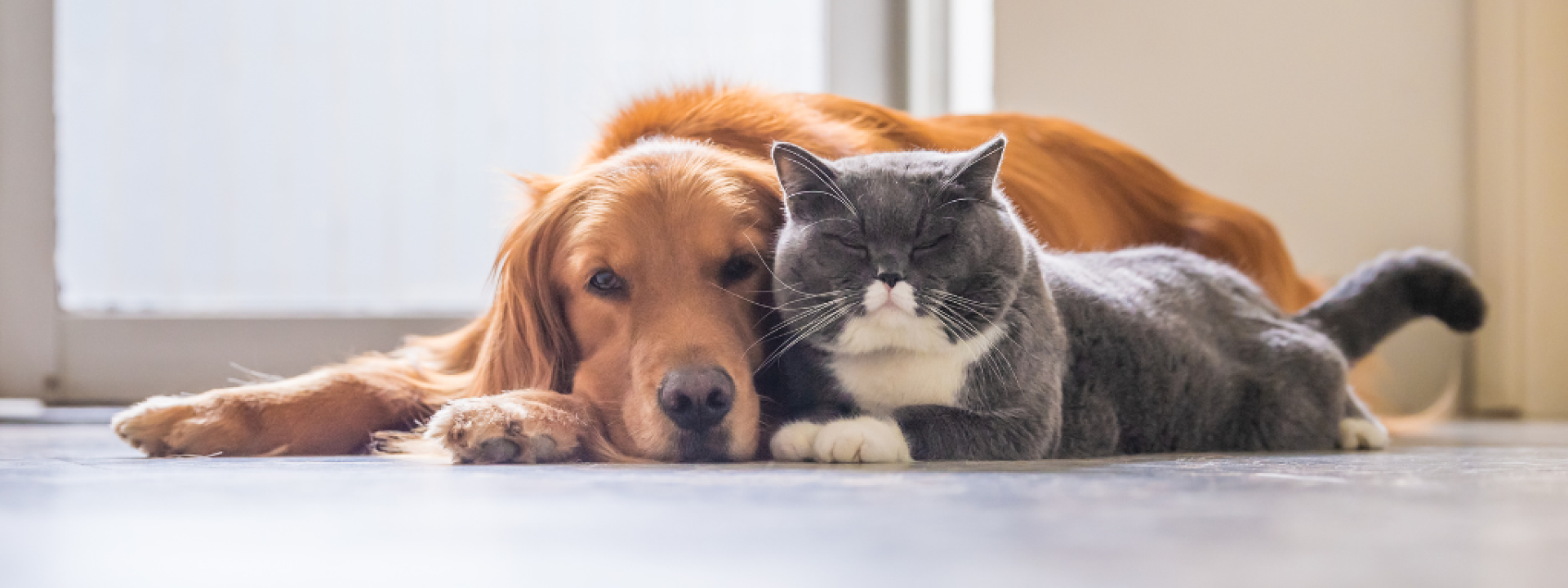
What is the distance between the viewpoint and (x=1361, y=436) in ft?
5.41

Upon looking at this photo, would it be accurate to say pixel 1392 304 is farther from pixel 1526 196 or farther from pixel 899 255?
pixel 1526 196

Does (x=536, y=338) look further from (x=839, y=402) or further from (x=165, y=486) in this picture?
(x=165, y=486)

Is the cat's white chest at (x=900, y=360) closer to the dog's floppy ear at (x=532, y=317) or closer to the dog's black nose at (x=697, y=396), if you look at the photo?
the dog's black nose at (x=697, y=396)

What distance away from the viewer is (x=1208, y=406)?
5.18 feet

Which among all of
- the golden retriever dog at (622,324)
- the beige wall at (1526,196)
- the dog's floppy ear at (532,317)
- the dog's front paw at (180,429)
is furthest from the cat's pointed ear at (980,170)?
the beige wall at (1526,196)

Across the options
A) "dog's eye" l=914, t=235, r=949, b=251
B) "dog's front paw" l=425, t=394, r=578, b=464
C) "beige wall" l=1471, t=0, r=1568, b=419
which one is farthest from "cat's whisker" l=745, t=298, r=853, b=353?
"beige wall" l=1471, t=0, r=1568, b=419

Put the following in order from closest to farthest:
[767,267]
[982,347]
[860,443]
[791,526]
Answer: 1. [791,526]
2. [860,443]
3. [982,347]
4. [767,267]

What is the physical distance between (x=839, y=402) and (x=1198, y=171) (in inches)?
78.9

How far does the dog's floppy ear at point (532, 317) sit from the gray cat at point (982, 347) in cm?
33

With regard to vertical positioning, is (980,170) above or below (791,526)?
above

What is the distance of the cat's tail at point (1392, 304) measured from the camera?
177 cm

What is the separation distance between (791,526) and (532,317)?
Result: 885 millimetres

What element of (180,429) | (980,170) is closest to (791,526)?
(980,170)

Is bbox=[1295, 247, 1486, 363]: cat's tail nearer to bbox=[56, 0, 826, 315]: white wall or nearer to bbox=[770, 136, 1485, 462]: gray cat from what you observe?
bbox=[770, 136, 1485, 462]: gray cat
